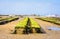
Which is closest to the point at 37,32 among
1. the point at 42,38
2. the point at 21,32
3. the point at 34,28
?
the point at 34,28

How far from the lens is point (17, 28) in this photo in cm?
1365

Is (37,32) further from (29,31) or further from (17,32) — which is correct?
(17,32)

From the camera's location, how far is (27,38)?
1068 cm

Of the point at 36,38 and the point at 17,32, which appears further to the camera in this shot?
the point at 17,32

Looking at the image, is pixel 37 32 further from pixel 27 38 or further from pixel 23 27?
pixel 27 38

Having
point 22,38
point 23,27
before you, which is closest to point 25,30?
point 23,27

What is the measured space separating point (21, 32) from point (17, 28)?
0.48 metres

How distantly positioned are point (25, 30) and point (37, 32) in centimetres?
100

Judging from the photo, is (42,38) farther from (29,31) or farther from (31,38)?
(29,31)

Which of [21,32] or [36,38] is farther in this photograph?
[21,32]

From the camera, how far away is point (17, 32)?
13.5 metres

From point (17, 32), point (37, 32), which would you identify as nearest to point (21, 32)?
point (17, 32)

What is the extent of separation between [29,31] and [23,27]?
2.61 ft

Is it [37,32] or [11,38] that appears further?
[37,32]
